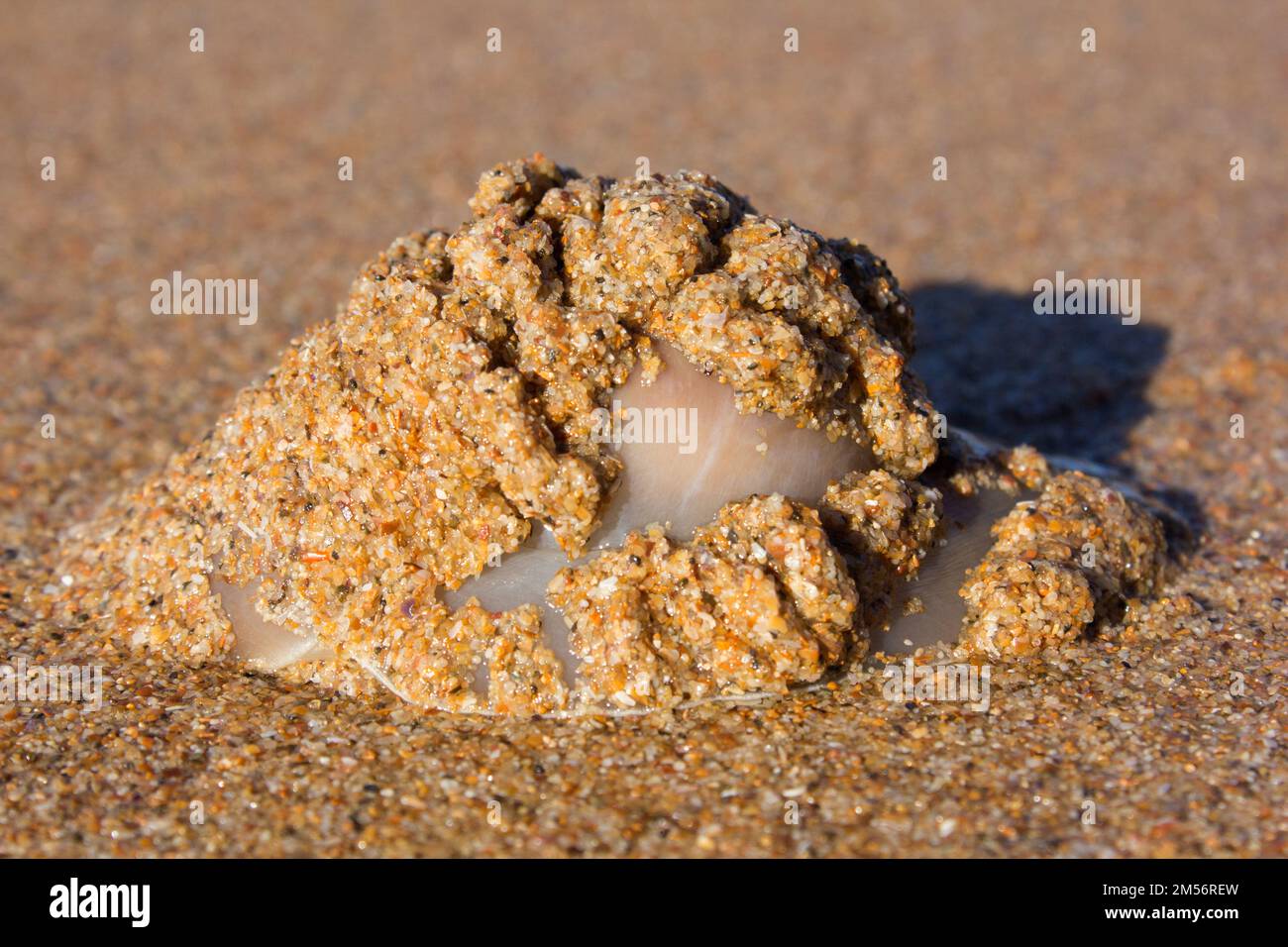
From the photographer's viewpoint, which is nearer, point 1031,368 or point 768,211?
point 1031,368

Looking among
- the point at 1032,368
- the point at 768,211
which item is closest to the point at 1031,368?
the point at 1032,368

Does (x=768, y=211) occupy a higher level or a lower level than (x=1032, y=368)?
higher

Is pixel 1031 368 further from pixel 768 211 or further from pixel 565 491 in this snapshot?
pixel 565 491

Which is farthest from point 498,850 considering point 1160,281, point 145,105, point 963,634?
point 145,105

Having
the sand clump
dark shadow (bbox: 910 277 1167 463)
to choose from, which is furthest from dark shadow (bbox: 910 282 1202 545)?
the sand clump

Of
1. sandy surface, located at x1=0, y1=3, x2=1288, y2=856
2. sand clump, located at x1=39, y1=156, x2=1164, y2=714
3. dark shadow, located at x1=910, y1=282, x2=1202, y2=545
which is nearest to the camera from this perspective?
sandy surface, located at x1=0, y1=3, x2=1288, y2=856

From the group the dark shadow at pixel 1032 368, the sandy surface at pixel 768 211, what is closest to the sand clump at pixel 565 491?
the sandy surface at pixel 768 211

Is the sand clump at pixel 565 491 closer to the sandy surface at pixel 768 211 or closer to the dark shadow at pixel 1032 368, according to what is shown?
the sandy surface at pixel 768 211

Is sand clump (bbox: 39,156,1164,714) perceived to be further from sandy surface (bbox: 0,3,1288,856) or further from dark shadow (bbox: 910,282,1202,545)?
dark shadow (bbox: 910,282,1202,545)
